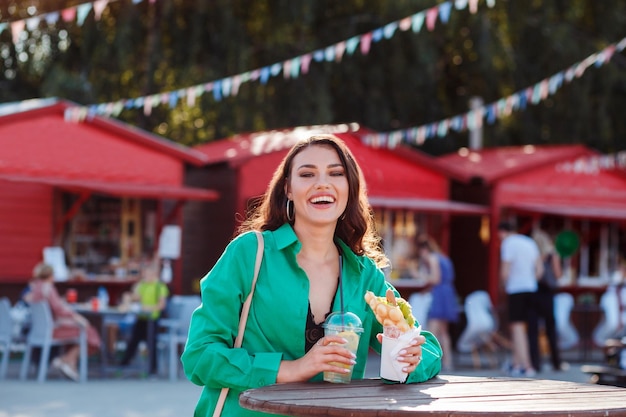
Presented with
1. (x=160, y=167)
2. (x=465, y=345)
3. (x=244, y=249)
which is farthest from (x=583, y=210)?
(x=244, y=249)

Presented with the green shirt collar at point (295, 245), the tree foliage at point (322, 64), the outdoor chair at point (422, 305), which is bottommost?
the outdoor chair at point (422, 305)

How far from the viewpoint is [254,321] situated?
352 cm

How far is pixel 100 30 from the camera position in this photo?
80.0 feet

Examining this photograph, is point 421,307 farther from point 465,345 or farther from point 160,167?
point 160,167

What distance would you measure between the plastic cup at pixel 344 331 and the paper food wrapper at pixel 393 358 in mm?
107

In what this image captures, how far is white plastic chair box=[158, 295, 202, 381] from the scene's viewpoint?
45.3 ft

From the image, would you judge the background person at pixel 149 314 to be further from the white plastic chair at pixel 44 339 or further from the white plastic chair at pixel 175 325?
the white plastic chair at pixel 44 339

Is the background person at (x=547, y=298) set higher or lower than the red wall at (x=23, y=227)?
lower

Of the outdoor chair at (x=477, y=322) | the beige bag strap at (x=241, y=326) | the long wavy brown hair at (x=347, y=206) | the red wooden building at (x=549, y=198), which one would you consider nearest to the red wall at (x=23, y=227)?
the outdoor chair at (x=477, y=322)

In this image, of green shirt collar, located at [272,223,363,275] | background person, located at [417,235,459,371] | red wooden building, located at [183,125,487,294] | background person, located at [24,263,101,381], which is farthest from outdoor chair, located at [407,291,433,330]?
green shirt collar, located at [272,223,363,275]

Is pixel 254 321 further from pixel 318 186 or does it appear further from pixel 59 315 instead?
pixel 59 315

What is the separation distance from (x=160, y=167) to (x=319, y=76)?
8.16m

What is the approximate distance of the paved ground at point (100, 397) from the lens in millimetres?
10320

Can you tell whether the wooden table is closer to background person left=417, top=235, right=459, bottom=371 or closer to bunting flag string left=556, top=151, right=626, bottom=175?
background person left=417, top=235, right=459, bottom=371
